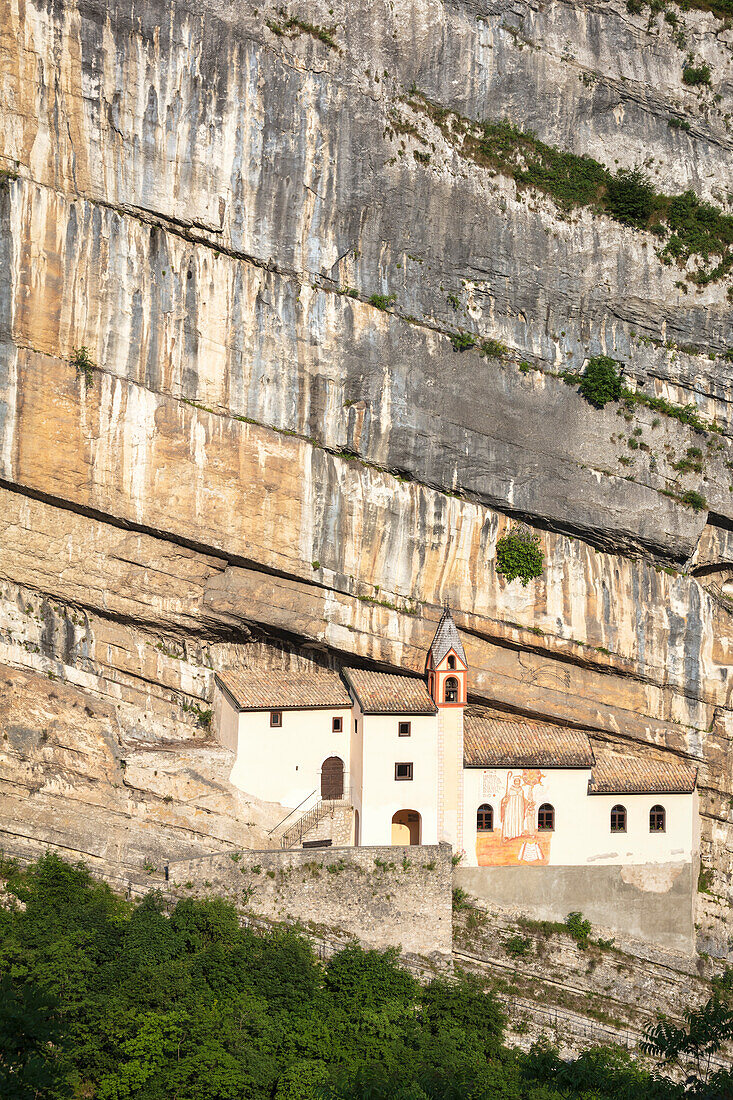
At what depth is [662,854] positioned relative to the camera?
132ft

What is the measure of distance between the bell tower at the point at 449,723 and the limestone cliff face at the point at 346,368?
1074mm

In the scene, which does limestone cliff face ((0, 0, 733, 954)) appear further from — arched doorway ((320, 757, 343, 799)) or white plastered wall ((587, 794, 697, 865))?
arched doorway ((320, 757, 343, 799))

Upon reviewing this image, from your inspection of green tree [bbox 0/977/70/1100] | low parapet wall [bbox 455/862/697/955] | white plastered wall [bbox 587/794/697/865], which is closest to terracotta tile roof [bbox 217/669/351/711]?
low parapet wall [bbox 455/862/697/955]

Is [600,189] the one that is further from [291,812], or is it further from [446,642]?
[291,812]

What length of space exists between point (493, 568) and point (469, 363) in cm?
662

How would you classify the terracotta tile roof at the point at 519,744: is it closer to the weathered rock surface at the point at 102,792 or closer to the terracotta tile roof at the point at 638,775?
the terracotta tile roof at the point at 638,775

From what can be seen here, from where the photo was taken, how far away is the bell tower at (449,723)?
3844cm

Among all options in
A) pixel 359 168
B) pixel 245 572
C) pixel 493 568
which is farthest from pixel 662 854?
pixel 359 168

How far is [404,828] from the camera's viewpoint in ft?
128

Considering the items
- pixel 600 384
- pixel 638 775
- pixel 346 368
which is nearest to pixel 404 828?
pixel 638 775

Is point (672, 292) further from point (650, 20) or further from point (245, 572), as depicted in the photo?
point (245, 572)

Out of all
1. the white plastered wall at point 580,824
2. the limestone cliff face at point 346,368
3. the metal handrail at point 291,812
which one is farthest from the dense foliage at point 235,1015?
the limestone cliff face at point 346,368

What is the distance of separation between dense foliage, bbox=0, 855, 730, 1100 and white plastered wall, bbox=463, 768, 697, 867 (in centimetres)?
509

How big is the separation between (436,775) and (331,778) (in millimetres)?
3296
